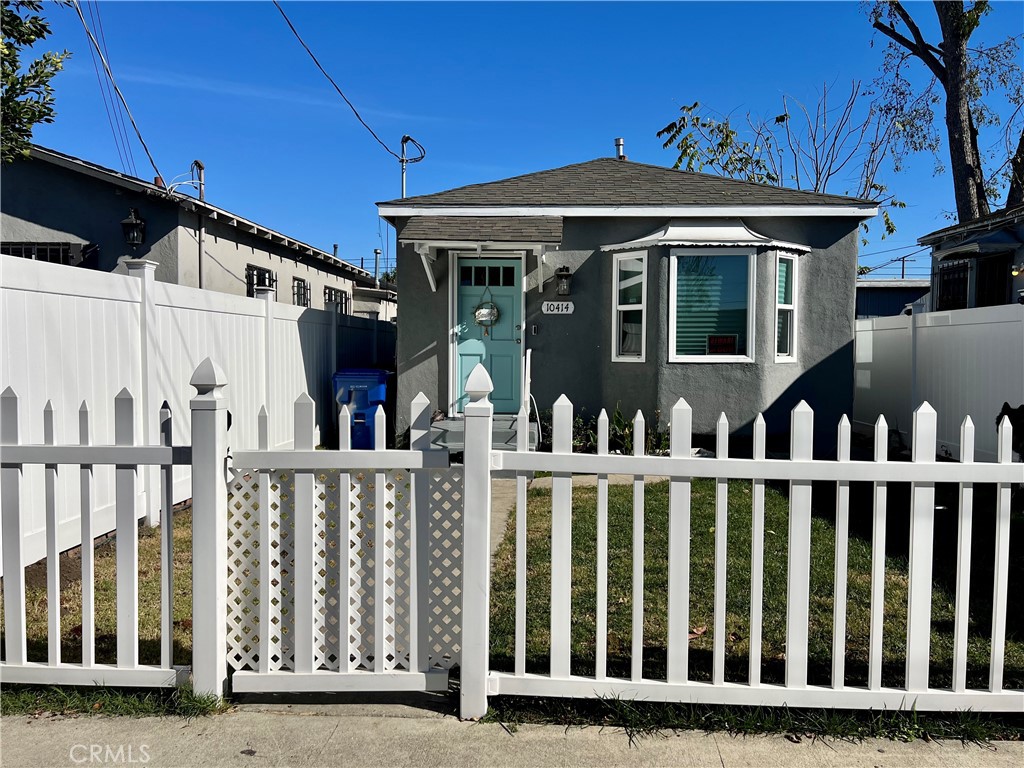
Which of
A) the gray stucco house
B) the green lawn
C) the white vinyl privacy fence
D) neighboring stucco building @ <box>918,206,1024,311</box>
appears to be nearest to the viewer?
the green lawn

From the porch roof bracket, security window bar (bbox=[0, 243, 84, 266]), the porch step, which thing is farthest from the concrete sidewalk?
security window bar (bbox=[0, 243, 84, 266])

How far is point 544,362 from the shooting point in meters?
10.2

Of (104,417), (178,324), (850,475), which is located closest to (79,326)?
(104,417)

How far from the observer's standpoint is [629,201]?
32.7 ft

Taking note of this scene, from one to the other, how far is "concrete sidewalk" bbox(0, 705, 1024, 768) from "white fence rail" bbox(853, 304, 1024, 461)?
4.24 metres

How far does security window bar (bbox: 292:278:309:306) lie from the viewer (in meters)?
16.1

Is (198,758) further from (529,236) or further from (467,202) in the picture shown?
(467,202)

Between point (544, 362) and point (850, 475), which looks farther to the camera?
point (544, 362)

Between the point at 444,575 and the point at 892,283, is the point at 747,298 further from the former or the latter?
the point at 892,283

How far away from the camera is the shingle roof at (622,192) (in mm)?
9891

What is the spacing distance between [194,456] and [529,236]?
7.12 meters

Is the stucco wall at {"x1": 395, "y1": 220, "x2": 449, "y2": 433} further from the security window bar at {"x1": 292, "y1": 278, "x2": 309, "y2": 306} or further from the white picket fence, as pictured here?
the white picket fence

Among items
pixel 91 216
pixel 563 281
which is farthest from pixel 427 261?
pixel 91 216

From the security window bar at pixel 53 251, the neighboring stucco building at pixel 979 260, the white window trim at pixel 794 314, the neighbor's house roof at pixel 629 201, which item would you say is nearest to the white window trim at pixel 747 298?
the white window trim at pixel 794 314
